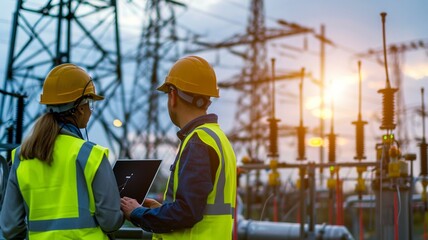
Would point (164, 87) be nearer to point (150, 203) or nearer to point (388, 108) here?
point (150, 203)

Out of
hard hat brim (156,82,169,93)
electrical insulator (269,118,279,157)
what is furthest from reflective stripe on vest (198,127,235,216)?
electrical insulator (269,118,279,157)

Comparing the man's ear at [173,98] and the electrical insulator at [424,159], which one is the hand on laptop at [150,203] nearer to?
the man's ear at [173,98]

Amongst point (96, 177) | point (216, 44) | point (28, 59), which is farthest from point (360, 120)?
point (216, 44)

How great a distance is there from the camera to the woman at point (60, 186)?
291 cm

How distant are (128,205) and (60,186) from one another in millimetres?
348

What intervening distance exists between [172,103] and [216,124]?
24cm

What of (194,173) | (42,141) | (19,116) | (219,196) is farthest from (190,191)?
(19,116)

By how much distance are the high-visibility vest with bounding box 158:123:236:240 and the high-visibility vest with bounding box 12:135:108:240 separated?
360 millimetres

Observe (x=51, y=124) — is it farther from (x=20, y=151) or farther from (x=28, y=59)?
(x=28, y=59)

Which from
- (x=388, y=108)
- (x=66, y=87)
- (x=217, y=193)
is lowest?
(x=217, y=193)

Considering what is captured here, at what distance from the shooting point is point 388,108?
225 inches

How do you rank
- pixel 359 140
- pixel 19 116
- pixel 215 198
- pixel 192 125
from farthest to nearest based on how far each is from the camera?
pixel 359 140
pixel 19 116
pixel 192 125
pixel 215 198

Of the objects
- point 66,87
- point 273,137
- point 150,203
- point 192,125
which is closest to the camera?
point 192,125

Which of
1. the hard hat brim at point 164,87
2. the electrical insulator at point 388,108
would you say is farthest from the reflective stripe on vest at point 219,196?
the electrical insulator at point 388,108
